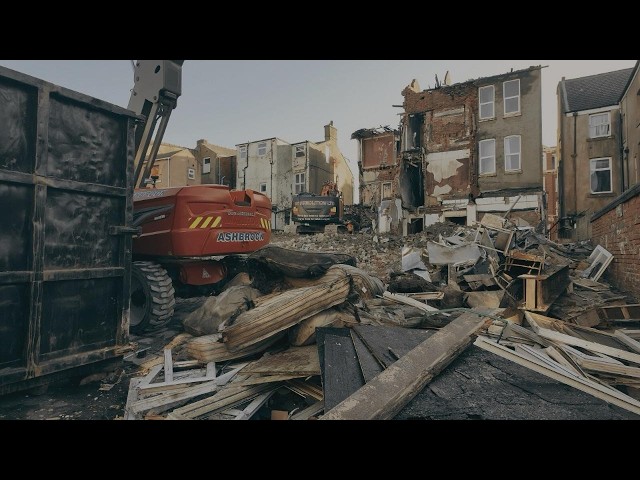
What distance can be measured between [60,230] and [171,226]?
2.28 m

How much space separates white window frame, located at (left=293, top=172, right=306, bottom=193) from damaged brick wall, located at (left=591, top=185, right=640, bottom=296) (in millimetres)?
25860

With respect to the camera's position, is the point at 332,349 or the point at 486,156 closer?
the point at 332,349

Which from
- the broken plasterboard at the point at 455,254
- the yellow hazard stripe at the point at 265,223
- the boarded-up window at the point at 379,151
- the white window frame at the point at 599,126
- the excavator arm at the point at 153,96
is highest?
the boarded-up window at the point at 379,151

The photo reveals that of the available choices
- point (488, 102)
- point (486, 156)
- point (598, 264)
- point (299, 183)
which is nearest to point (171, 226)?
point (598, 264)

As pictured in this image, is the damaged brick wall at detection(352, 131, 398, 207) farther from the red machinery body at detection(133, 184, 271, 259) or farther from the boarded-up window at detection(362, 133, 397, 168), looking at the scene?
the red machinery body at detection(133, 184, 271, 259)

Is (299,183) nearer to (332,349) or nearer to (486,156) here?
(486,156)

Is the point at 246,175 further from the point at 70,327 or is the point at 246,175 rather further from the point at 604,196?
the point at 70,327

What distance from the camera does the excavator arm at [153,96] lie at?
20.1ft

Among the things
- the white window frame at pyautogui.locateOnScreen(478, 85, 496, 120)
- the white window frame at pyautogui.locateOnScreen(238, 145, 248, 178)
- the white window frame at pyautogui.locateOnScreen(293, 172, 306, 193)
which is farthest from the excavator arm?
the white window frame at pyautogui.locateOnScreen(238, 145, 248, 178)

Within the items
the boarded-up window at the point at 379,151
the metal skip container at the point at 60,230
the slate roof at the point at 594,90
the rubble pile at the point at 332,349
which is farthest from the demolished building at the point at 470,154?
the metal skip container at the point at 60,230

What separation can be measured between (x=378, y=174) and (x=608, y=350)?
26554mm

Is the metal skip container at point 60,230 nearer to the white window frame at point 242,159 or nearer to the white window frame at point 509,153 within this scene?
the white window frame at point 509,153

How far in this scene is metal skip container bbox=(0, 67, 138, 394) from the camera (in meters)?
3.09

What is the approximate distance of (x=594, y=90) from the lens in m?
21.8
